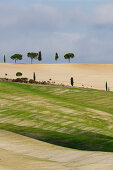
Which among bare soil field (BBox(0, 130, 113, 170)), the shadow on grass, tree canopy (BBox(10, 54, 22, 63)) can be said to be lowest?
the shadow on grass

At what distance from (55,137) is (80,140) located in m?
2.22

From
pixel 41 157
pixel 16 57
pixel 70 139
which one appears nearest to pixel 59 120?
pixel 70 139

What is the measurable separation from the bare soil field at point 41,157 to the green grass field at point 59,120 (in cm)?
169

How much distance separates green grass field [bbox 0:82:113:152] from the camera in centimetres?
2258

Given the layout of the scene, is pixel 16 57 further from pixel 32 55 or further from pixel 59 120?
pixel 59 120

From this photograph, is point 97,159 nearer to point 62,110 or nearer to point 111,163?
point 111,163

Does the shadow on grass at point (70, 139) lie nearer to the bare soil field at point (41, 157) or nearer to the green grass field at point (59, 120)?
the green grass field at point (59, 120)

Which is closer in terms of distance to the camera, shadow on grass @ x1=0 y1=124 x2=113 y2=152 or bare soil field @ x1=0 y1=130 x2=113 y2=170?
bare soil field @ x1=0 y1=130 x2=113 y2=170

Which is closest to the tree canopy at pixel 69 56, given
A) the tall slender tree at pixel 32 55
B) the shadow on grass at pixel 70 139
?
the tall slender tree at pixel 32 55

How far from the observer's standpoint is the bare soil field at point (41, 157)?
12664mm

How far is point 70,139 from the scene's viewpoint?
22938 millimetres

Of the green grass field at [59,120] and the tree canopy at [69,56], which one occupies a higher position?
the tree canopy at [69,56]

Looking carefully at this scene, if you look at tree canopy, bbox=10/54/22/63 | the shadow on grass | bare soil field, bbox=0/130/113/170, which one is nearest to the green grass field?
the shadow on grass

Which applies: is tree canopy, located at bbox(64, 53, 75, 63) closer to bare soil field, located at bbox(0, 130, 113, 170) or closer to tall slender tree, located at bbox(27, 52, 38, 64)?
tall slender tree, located at bbox(27, 52, 38, 64)
